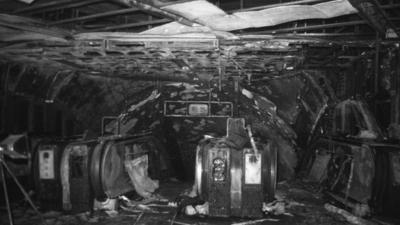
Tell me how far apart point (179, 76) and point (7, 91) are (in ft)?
16.4

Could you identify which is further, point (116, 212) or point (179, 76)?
point (179, 76)

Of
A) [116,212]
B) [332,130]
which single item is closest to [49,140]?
[116,212]

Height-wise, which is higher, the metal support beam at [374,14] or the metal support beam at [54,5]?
the metal support beam at [54,5]

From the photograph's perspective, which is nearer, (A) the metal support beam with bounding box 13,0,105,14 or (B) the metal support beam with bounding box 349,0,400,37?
(B) the metal support beam with bounding box 349,0,400,37

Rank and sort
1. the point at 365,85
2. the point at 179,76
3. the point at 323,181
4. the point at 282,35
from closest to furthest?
the point at 282,35, the point at 365,85, the point at 323,181, the point at 179,76

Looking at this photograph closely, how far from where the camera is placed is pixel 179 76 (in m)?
10.1

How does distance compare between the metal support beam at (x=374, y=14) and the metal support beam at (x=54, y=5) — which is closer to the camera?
the metal support beam at (x=374, y=14)

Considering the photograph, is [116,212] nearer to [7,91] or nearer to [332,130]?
[7,91]

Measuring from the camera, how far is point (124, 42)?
5668 mm

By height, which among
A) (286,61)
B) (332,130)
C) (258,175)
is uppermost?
(286,61)

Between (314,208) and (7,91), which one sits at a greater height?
(7,91)

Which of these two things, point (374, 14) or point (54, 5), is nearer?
point (54, 5)

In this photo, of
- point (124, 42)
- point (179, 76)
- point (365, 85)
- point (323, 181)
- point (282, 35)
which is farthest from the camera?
point (179, 76)

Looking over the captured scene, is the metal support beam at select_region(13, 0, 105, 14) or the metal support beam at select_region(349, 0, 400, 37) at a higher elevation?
the metal support beam at select_region(13, 0, 105, 14)
